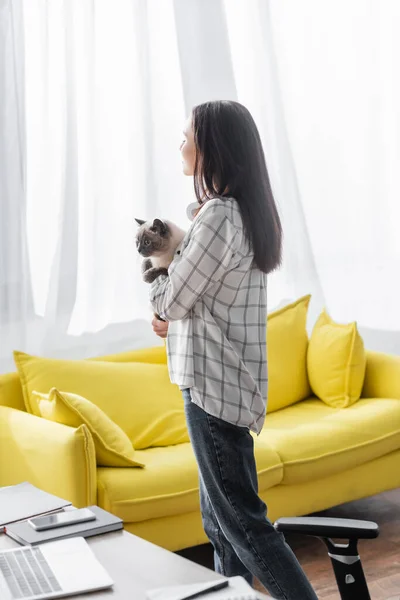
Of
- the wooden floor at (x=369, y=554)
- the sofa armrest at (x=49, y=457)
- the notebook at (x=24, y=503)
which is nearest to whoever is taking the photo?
the notebook at (x=24, y=503)

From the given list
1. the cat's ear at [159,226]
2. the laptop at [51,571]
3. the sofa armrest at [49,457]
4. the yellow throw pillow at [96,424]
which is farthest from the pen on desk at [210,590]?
the yellow throw pillow at [96,424]

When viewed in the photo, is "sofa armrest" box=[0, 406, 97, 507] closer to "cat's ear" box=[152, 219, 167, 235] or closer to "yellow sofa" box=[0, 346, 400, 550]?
"yellow sofa" box=[0, 346, 400, 550]

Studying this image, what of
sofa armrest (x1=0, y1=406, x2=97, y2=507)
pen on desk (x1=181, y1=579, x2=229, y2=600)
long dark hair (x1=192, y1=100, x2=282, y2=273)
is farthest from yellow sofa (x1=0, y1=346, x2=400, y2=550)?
pen on desk (x1=181, y1=579, x2=229, y2=600)

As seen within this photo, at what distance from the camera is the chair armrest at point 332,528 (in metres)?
1.46

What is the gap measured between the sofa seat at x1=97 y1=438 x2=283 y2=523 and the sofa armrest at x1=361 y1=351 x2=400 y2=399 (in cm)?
91

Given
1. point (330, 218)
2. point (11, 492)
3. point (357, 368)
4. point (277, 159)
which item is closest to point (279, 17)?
point (277, 159)

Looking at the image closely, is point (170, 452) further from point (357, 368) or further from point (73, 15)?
point (73, 15)

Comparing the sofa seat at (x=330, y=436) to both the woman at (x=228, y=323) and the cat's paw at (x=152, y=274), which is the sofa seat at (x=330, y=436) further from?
the cat's paw at (x=152, y=274)

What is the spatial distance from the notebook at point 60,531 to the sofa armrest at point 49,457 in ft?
3.32

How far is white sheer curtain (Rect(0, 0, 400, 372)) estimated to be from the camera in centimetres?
360

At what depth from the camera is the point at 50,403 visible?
288 centimetres

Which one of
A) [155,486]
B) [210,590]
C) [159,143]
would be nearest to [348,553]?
[210,590]

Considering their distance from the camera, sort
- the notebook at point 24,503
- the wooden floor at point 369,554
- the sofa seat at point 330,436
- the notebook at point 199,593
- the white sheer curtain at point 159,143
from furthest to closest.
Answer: the white sheer curtain at point 159,143 < the sofa seat at point 330,436 < the wooden floor at point 369,554 < the notebook at point 24,503 < the notebook at point 199,593

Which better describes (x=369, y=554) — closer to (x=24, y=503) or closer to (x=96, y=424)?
(x=96, y=424)
